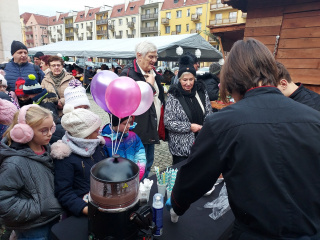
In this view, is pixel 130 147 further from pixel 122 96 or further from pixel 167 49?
pixel 167 49

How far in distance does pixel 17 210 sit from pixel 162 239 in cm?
90

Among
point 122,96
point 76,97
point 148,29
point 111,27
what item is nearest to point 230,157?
point 122,96

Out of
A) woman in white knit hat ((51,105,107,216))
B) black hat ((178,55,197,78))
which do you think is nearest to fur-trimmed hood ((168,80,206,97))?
black hat ((178,55,197,78))

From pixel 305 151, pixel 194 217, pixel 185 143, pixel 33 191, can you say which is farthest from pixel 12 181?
pixel 185 143

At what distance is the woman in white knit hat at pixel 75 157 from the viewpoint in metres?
1.44

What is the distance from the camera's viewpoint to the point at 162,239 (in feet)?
4.01

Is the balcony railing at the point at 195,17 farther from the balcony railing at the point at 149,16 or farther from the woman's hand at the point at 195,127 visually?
the woman's hand at the point at 195,127

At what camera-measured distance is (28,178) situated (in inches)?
53.4

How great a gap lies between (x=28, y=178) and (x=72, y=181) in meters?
0.27

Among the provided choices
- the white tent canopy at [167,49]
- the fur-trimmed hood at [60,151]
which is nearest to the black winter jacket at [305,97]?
the fur-trimmed hood at [60,151]

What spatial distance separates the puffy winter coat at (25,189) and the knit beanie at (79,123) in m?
0.25

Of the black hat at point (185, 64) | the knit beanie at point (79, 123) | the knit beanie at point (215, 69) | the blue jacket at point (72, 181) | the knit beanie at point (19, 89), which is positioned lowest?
the blue jacket at point (72, 181)

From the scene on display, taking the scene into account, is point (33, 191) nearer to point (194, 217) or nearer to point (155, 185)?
point (155, 185)

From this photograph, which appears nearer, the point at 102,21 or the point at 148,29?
the point at 148,29
